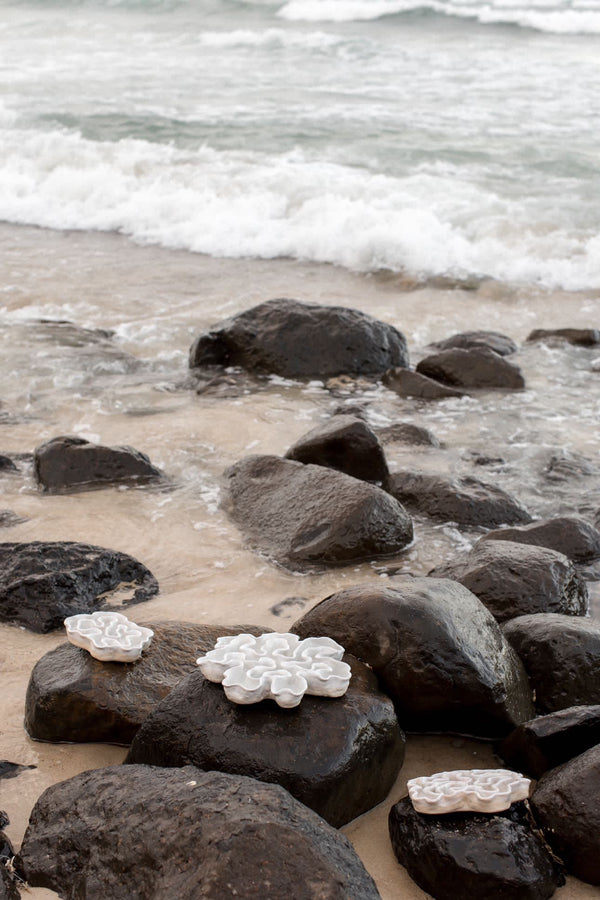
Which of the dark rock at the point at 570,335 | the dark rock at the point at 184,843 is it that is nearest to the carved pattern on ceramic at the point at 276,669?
the dark rock at the point at 184,843

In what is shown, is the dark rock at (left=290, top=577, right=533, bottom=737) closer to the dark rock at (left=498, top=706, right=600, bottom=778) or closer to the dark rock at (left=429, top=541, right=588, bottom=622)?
the dark rock at (left=498, top=706, right=600, bottom=778)

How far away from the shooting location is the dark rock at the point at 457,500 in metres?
4.32

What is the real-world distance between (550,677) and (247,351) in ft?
12.9

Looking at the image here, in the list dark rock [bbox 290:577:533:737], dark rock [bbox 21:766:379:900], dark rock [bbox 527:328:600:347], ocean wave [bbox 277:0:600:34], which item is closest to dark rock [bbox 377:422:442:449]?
dark rock [bbox 527:328:600:347]

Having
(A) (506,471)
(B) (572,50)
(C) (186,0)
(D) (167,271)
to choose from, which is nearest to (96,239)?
(D) (167,271)

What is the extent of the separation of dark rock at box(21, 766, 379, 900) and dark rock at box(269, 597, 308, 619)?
124 cm

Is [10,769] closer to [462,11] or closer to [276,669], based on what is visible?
[276,669]

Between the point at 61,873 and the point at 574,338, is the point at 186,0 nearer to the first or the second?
the point at 574,338

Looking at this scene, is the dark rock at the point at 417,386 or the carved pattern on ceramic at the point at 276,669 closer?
the carved pattern on ceramic at the point at 276,669

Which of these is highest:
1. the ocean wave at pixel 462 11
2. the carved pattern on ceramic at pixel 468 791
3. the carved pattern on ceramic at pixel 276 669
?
the ocean wave at pixel 462 11

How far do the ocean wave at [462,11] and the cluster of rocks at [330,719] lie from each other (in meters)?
19.3

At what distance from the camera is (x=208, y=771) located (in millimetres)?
2197

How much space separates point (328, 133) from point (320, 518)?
33.2 ft

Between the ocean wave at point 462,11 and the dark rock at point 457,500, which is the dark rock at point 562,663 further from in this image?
the ocean wave at point 462,11
